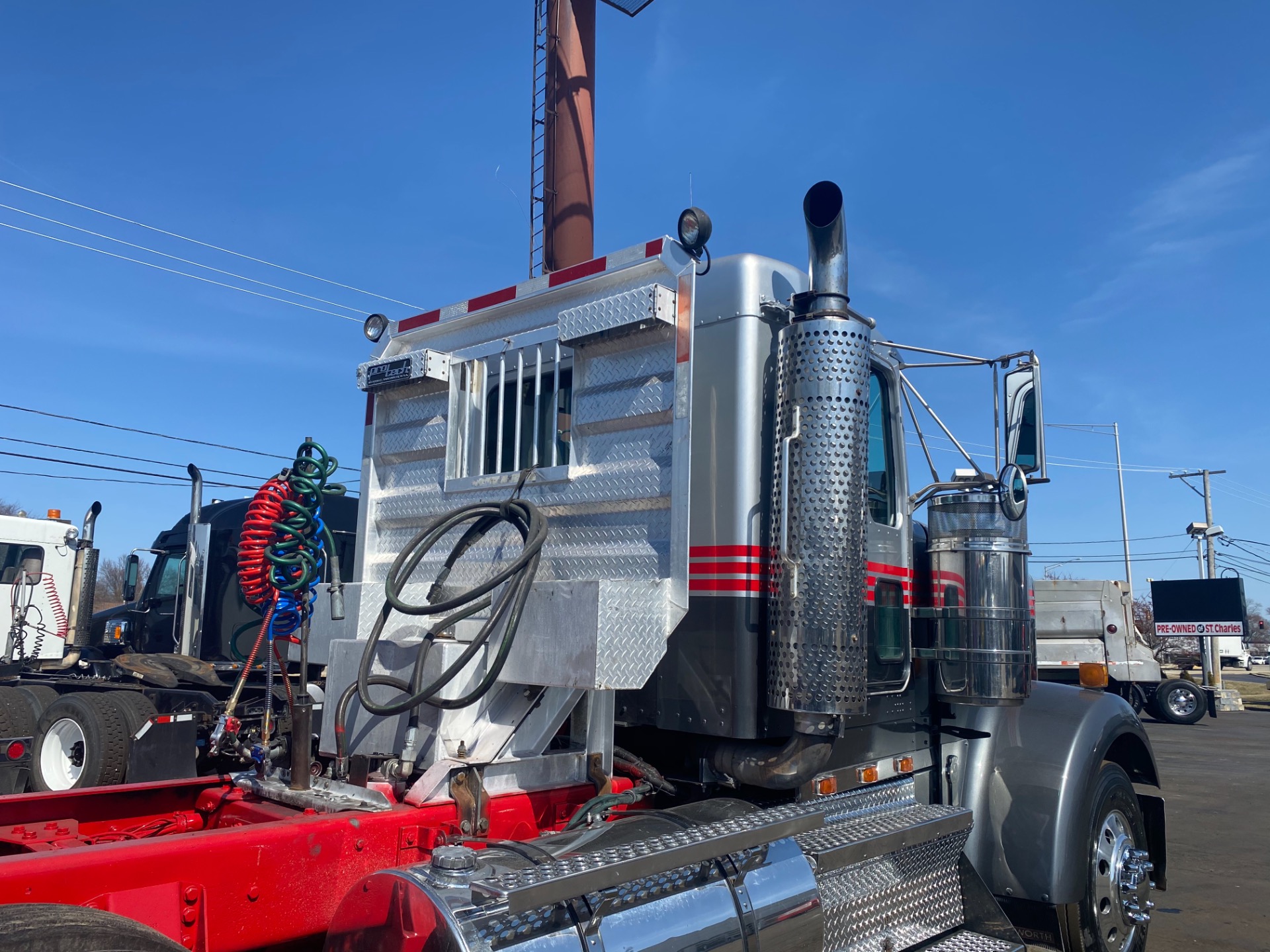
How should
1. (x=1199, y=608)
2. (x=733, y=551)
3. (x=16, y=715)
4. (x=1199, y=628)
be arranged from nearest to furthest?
(x=733, y=551) → (x=16, y=715) → (x=1199, y=628) → (x=1199, y=608)

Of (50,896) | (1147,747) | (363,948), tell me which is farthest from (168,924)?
(1147,747)

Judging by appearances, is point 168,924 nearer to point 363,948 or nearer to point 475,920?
point 363,948

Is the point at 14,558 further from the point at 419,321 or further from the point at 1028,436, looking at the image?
the point at 1028,436

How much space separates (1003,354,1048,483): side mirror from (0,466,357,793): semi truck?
427 cm

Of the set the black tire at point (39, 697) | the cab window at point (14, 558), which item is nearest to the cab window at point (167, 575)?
the cab window at point (14, 558)

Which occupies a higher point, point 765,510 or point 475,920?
point 765,510

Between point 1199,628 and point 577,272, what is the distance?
89.0 ft

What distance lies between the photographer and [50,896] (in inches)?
82.0

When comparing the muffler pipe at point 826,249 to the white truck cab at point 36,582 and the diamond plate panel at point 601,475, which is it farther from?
the white truck cab at point 36,582

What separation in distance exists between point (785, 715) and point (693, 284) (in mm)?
1608

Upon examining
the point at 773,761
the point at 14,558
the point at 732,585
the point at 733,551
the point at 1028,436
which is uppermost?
the point at 1028,436

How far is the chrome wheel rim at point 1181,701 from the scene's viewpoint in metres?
19.9

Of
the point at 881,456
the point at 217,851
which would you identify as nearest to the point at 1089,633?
the point at 881,456

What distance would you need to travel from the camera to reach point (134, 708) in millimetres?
7457
